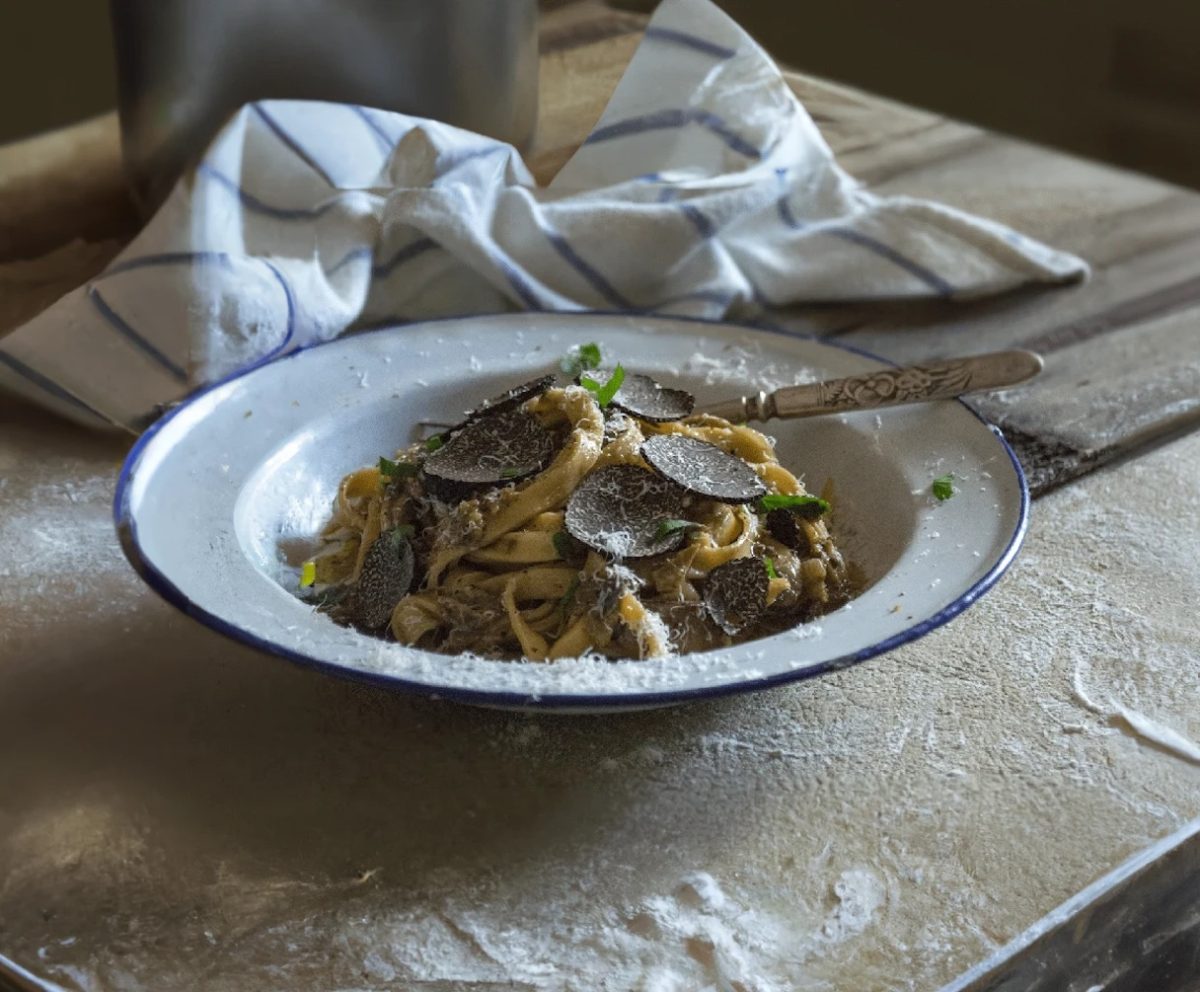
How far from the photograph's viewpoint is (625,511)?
0.89m

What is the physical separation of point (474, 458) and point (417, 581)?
82 mm

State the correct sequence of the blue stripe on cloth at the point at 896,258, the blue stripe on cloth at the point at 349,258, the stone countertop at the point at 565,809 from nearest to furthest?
1. the stone countertop at the point at 565,809
2. the blue stripe on cloth at the point at 349,258
3. the blue stripe on cloth at the point at 896,258

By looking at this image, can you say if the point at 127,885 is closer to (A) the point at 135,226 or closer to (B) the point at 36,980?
(B) the point at 36,980

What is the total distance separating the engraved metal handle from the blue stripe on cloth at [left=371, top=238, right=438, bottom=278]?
383mm

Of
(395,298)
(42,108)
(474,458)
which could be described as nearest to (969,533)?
(474,458)

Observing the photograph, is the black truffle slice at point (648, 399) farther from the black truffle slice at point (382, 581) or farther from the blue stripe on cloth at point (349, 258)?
the blue stripe on cloth at point (349, 258)

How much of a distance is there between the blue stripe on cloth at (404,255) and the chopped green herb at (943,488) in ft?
1.85

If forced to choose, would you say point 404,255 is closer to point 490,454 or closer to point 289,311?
point 289,311

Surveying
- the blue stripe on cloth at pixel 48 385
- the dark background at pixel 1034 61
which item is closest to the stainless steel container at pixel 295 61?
the blue stripe on cloth at pixel 48 385

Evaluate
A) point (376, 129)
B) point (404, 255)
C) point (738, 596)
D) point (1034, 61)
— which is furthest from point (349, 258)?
point (1034, 61)

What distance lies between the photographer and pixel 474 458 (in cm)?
94

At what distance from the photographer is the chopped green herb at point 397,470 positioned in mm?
951

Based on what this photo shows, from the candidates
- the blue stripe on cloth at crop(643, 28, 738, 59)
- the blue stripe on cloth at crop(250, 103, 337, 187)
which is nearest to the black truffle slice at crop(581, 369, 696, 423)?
the blue stripe on cloth at crop(250, 103, 337, 187)

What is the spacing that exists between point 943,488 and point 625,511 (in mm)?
193
